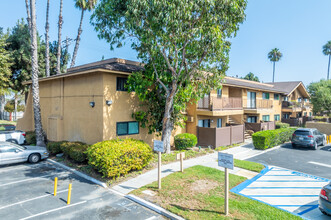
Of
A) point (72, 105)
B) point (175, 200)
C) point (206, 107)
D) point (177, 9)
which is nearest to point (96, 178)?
point (175, 200)

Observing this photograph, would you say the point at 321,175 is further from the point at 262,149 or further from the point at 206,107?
the point at 206,107

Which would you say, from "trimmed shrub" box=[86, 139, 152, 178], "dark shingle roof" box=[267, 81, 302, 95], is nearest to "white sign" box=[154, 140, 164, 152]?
"trimmed shrub" box=[86, 139, 152, 178]

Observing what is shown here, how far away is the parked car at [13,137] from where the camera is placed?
15.6 meters

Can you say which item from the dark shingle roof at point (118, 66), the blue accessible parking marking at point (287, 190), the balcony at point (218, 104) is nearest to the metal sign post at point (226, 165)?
the blue accessible parking marking at point (287, 190)

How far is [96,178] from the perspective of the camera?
10141mm

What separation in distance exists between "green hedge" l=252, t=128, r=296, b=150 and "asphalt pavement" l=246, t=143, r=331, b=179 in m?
0.64

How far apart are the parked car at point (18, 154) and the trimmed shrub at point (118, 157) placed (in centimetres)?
475

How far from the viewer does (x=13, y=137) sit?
16141 millimetres

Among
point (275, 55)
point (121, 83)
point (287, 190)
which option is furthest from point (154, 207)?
point (275, 55)

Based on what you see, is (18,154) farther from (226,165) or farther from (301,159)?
(301,159)

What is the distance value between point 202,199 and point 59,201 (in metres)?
5.38

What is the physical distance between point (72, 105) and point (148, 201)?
10.5m

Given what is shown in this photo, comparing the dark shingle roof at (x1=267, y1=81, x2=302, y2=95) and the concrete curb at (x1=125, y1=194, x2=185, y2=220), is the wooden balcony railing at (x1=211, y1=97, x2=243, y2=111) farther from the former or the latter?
the dark shingle roof at (x1=267, y1=81, x2=302, y2=95)

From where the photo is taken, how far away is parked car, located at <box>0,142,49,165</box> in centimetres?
1184
